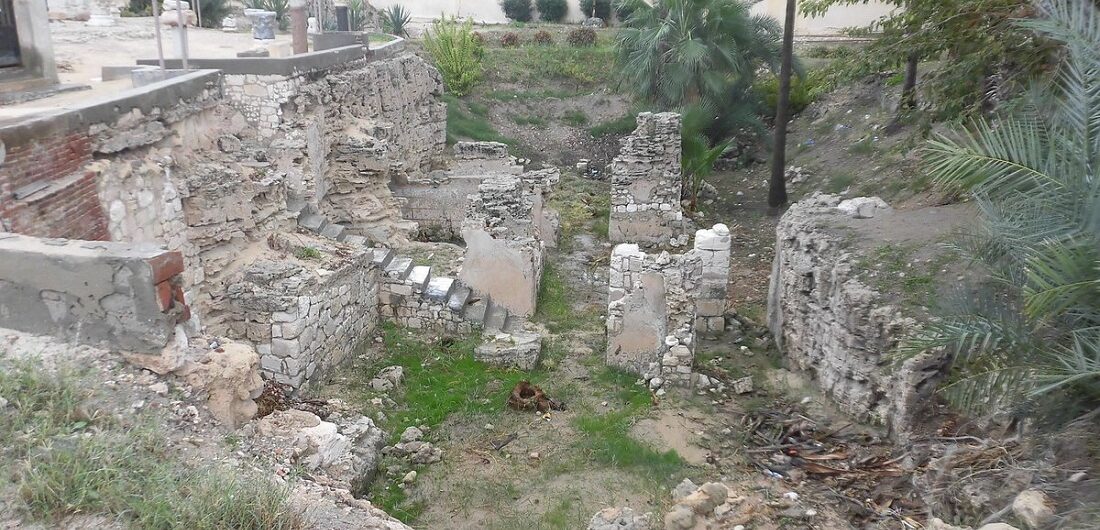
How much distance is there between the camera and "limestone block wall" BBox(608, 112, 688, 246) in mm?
15227

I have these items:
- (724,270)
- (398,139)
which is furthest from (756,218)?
(398,139)

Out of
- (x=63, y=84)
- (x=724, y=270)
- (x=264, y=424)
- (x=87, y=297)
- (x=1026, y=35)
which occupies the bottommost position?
(x=724, y=270)

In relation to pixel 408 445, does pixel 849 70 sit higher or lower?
higher

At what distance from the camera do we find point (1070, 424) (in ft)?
15.1

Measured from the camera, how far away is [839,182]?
16469mm

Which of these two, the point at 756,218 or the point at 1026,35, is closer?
the point at 1026,35

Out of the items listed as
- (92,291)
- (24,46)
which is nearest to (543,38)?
(24,46)

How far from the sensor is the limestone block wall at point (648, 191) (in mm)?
15227

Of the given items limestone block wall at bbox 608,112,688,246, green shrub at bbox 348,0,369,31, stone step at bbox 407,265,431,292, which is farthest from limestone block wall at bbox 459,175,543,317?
green shrub at bbox 348,0,369,31

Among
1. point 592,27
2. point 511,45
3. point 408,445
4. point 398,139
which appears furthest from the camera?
point 592,27

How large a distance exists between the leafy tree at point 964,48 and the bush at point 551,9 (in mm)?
24070

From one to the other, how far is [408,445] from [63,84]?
6.46 metres

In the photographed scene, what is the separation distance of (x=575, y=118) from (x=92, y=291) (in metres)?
20.9

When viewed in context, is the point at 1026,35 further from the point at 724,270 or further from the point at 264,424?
the point at 264,424
